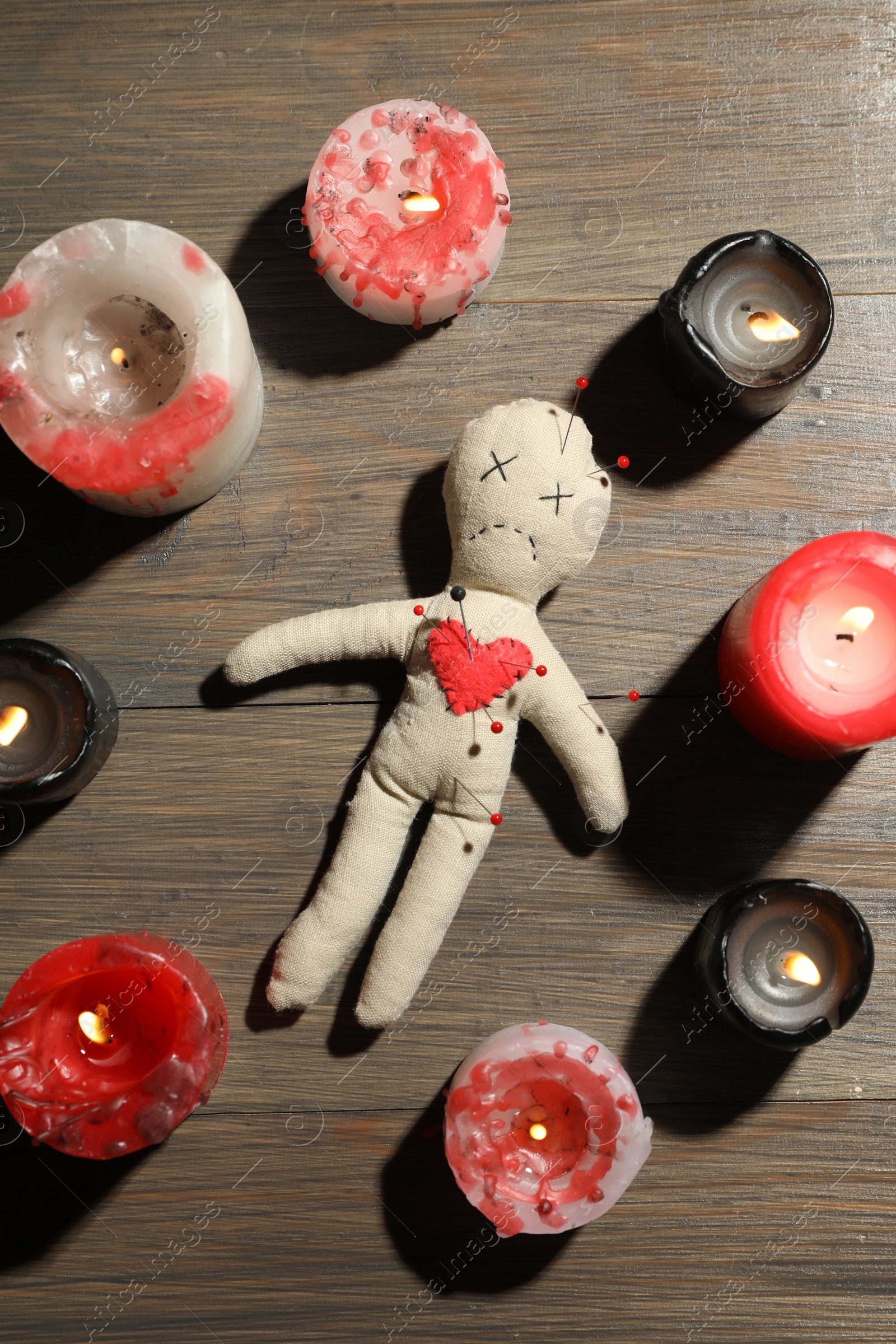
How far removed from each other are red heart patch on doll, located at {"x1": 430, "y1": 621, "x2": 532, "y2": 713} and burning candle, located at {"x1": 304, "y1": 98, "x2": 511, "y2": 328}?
288mm

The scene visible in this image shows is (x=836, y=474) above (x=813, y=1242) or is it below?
above

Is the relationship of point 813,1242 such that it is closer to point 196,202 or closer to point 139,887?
point 139,887

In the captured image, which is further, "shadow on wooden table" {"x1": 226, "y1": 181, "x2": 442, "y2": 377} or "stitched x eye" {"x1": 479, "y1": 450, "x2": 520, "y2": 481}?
"shadow on wooden table" {"x1": 226, "y1": 181, "x2": 442, "y2": 377}

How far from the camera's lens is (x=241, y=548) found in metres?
0.84

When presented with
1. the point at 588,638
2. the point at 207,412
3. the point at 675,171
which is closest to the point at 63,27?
the point at 207,412

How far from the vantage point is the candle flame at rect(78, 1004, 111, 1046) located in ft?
2.43

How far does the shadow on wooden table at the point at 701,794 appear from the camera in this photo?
829 mm

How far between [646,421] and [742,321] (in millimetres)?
115

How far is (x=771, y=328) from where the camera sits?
0.80 metres

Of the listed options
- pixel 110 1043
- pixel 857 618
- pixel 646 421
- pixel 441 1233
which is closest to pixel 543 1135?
pixel 441 1233

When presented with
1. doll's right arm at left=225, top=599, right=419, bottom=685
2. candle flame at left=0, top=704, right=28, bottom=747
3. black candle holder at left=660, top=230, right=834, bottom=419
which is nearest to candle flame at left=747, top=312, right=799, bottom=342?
black candle holder at left=660, top=230, right=834, bottom=419

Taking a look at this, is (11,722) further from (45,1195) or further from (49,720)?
(45,1195)

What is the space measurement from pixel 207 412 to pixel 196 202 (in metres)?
0.27

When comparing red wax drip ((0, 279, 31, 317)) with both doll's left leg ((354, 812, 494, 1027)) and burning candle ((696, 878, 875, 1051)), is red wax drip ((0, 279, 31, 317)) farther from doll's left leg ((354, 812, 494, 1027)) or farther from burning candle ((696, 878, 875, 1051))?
burning candle ((696, 878, 875, 1051))
